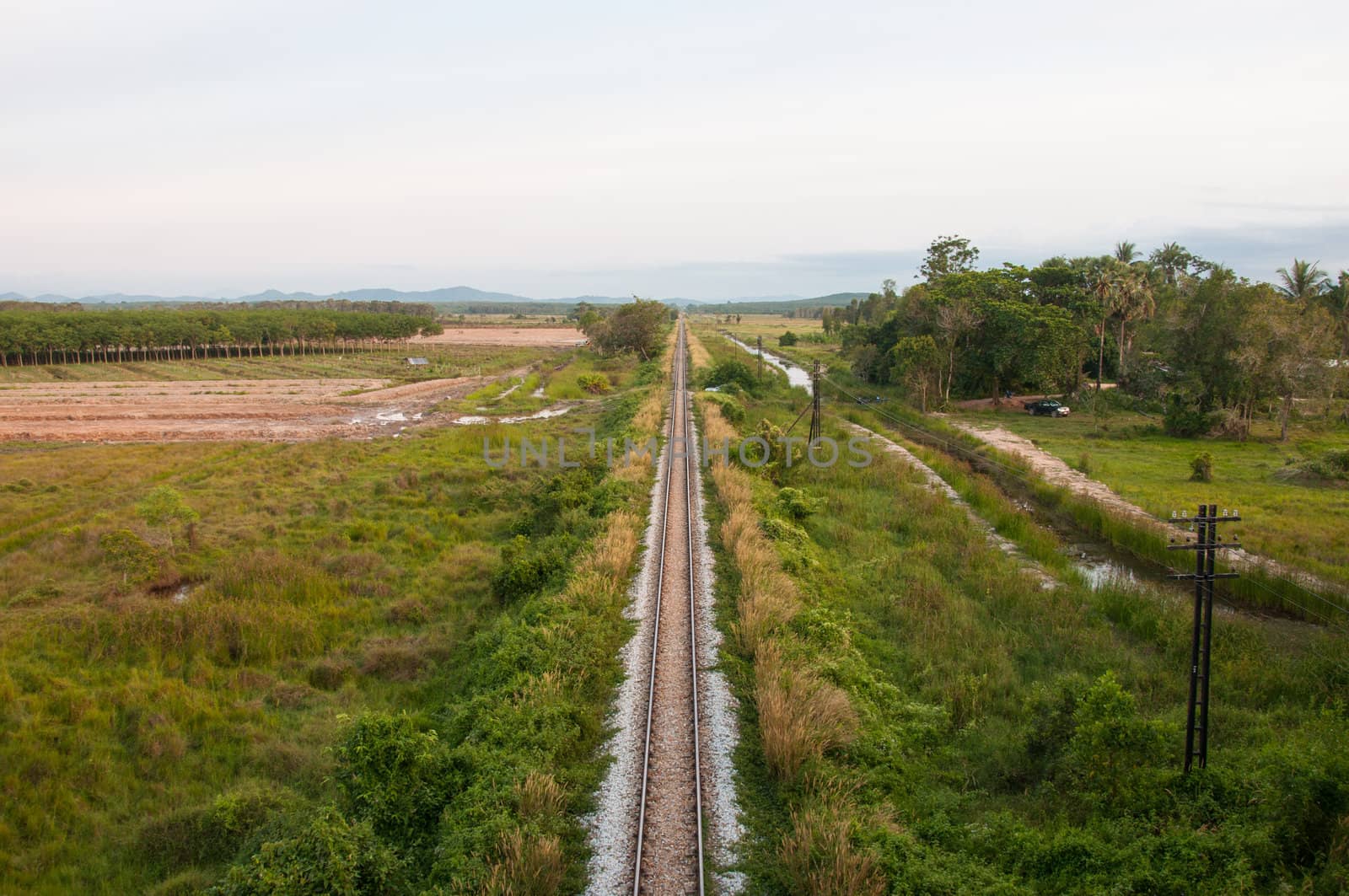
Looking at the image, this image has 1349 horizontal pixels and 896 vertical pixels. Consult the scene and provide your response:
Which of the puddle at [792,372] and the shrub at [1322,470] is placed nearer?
the shrub at [1322,470]

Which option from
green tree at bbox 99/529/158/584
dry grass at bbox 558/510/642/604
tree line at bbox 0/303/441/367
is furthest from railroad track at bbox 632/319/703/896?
tree line at bbox 0/303/441/367

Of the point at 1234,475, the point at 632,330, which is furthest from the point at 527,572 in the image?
the point at 632,330

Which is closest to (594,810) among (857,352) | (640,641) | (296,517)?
(640,641)

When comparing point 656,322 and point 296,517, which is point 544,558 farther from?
point 656,322

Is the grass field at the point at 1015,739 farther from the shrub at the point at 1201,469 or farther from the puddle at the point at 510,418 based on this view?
the puddle at the point at 510,418

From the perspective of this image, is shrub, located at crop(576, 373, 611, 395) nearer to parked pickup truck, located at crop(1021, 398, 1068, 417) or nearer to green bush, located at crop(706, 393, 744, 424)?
green bush, located at crop(706, 393, 744, 424)

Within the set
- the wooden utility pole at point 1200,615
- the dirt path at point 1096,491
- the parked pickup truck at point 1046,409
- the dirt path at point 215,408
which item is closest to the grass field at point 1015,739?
the wooden utility pole at point 1200,615
